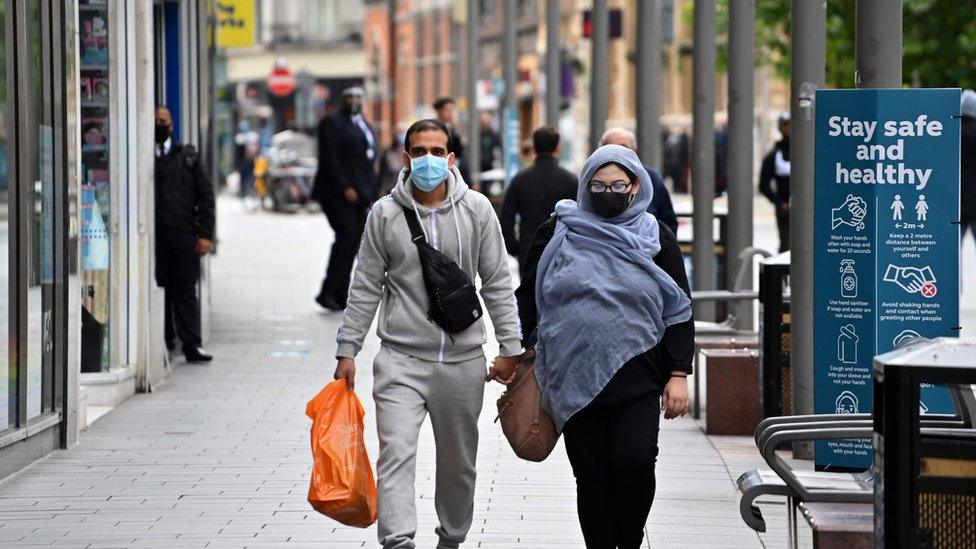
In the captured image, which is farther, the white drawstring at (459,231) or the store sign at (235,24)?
the store sign at (235,24)

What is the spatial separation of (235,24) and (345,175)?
1239cm

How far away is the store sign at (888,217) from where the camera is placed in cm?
819

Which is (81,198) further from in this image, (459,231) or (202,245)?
(459,231)

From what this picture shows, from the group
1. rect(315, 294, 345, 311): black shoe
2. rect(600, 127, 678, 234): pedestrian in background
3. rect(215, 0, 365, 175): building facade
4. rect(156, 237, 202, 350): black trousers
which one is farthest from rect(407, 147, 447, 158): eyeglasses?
rect(215, 0, 365, 175): building facade

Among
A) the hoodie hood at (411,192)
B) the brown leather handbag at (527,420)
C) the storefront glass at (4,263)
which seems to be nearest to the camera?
the brown leather handbag at (527,420)

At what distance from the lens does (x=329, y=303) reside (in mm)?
18625

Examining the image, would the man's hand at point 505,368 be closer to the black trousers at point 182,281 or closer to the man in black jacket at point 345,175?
the black trousers at point 182,281

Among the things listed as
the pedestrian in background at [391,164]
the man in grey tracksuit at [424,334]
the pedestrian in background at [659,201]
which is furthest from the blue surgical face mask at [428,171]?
the pedestrian in background at [391,164]

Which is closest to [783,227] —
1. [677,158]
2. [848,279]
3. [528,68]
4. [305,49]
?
[848,279]

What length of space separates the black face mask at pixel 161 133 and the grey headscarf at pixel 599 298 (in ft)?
23.6

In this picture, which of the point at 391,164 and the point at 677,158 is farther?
the point at 677,158

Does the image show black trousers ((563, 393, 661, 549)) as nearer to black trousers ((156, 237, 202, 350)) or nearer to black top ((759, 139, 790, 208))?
black trousers ((156, 237, 202, 350))

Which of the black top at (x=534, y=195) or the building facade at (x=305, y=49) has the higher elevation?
the building facade at (x=305, y=49)

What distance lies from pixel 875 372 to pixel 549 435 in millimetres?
1745
